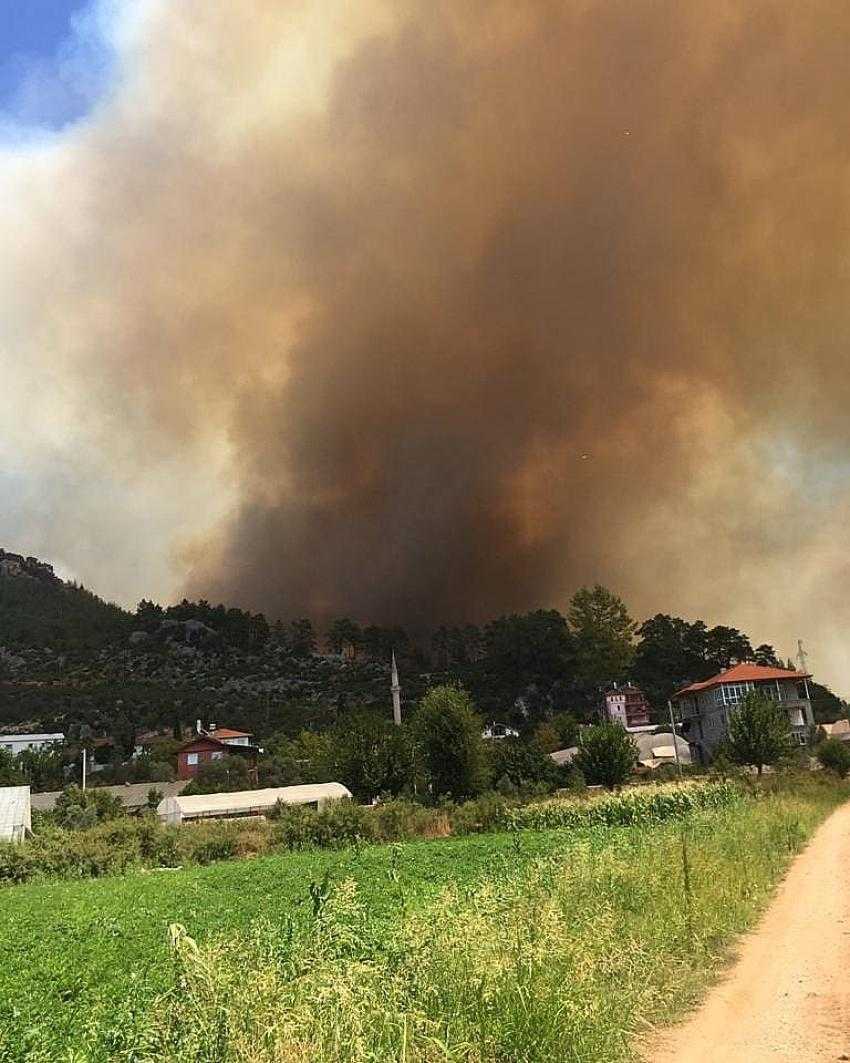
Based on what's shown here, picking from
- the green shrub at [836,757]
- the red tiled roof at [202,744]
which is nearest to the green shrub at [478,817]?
the green shrub at [836,757]

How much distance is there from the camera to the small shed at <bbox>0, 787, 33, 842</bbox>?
53000 mm

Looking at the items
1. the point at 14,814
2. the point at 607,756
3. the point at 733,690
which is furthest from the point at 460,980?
the point at 733,690

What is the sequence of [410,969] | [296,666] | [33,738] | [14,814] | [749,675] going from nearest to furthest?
[410,969] → [14,814] → [749,675] → [33,738] → [296,666]

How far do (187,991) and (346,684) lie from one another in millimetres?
151159

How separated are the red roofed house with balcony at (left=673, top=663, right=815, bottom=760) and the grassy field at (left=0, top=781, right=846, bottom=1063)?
80.2 metres

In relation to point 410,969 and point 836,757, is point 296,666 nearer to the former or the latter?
point 836,757

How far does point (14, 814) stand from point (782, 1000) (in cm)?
5645

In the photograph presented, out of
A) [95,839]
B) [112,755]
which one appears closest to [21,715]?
[112,755]

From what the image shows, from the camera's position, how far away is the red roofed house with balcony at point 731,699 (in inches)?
3762

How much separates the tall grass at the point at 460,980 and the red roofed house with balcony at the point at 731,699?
3396 inches

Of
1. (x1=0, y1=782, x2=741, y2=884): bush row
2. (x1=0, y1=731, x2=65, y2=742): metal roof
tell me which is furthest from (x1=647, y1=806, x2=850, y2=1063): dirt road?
(x1=0, y1=731, x2=65, y2=742): metal roof

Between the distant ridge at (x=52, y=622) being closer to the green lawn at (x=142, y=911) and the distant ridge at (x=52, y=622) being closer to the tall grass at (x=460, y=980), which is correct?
the green lawn at (x=142, y=911)

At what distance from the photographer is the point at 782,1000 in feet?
35.1

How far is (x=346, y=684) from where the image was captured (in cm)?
15475
